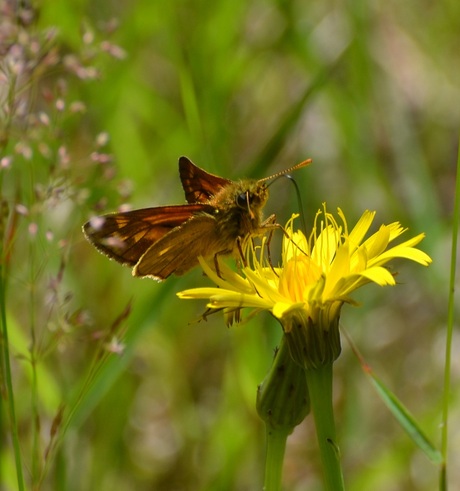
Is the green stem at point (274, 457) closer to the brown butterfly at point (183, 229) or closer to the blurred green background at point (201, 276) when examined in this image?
the brown butterfly at point (183, 229)

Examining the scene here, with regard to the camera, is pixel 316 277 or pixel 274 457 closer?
pixel 274 457

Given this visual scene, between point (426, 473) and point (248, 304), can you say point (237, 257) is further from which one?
point (426, 473)

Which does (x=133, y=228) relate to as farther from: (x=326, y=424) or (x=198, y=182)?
(x=326, y=424)

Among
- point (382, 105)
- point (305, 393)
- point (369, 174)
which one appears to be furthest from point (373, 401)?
point (305, 393)

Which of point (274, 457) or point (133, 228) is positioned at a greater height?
point (133, 228)

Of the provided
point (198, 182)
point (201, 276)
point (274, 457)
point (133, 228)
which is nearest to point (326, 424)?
point (274, 457)

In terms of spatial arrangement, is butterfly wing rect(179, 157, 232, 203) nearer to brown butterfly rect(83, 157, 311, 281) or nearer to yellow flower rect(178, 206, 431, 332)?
brown butterfly rect(83, 157, 311, 281)
